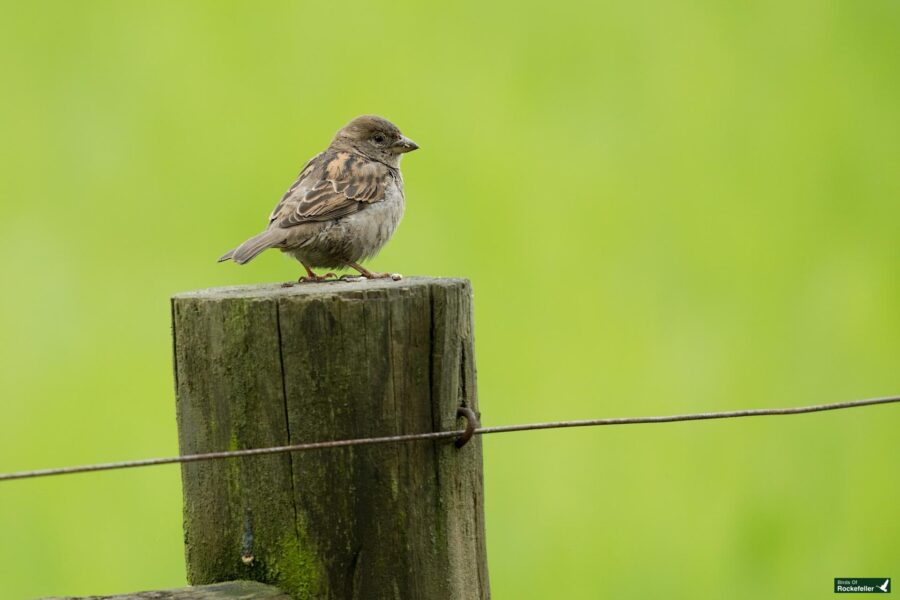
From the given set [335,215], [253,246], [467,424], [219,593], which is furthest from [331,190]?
[219,593]

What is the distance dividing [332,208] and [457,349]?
6.50 ft

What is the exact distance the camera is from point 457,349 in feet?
7.97

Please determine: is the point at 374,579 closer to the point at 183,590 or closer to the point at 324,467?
the point at 324,467

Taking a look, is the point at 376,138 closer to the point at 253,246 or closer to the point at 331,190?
the point at 331,190

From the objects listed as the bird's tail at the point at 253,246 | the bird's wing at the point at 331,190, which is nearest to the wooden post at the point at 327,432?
the bird's tail at the point at 253,246

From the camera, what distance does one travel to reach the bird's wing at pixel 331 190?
423cm

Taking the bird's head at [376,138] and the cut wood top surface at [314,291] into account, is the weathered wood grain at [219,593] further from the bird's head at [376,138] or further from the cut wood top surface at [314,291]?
the bird's head at [376,138]

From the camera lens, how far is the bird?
4.18 m

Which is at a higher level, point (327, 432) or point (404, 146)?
point (404, 146)

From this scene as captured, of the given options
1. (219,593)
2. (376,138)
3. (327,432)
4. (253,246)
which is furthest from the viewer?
(376,138)

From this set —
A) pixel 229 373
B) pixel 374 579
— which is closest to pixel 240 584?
pixel 374 579

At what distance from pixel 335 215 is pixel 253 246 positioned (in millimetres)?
460

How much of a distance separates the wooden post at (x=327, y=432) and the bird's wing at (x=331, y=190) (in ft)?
6.01

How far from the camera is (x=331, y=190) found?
14.4ft
